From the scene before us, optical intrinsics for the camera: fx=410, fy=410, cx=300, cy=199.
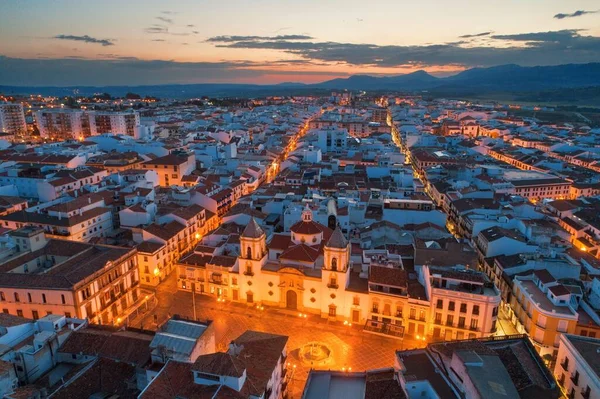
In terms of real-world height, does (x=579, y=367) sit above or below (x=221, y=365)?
below

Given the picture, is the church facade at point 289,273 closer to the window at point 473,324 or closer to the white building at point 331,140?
the window at point 473,324

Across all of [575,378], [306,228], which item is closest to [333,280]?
[306,228]

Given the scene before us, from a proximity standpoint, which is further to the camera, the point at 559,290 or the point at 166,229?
the point at 166,229

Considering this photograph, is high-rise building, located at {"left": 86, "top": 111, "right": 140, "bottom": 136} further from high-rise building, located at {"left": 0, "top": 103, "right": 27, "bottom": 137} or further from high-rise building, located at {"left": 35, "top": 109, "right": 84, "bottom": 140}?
high-rise building, located at {"left": 0, "top": 103, "right": 27, "bottom": 137}

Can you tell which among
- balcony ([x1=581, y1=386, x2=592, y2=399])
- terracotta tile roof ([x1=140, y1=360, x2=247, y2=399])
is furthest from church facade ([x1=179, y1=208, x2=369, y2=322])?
terracotta tile roof ([x1=140, y1=360, x2=247, y2=399])

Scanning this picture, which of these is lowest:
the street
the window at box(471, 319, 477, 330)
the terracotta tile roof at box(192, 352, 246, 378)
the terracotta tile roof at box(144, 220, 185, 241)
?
the street

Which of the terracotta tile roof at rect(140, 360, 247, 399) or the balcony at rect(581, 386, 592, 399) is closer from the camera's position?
the terracotta tile roof at rect(140, 360, 247, 399)

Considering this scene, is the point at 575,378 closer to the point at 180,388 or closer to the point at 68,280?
the point at 180,388
